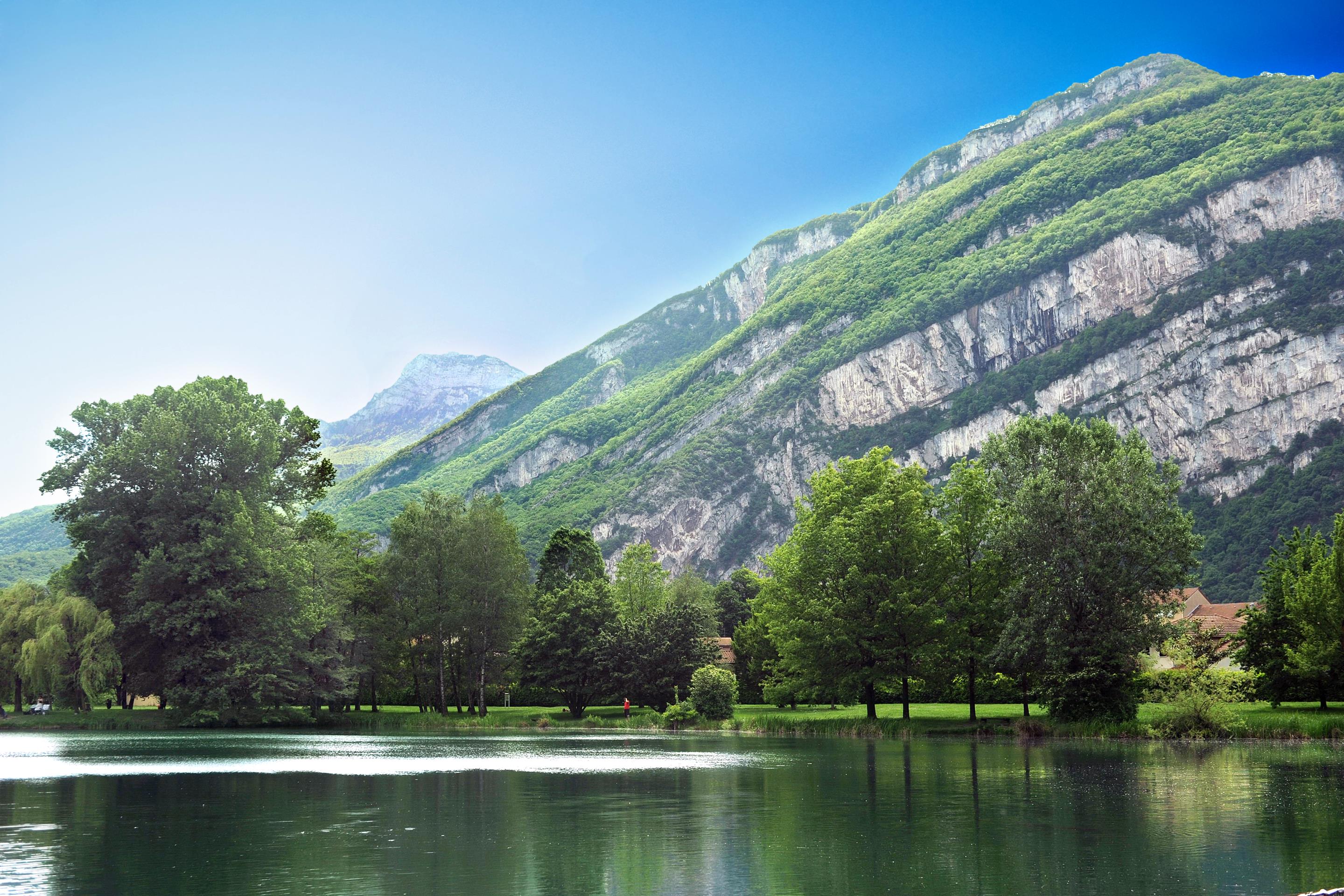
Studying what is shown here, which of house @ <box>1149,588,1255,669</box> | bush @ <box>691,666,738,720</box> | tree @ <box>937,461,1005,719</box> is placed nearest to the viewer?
tree @ <box>937,461,1005,719</box>

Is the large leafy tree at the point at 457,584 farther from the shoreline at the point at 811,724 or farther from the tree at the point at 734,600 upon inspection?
the tree at the point at 734,600

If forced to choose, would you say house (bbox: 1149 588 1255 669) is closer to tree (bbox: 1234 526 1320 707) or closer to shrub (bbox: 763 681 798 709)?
shrub (bbox: 763 681 798 709)

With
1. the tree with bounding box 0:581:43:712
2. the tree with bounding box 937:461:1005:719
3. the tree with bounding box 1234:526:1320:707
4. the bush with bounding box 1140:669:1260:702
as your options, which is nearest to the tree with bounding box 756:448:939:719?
the tree with bounding box 937:461:1005:719

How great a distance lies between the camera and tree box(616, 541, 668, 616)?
99562 millimetres

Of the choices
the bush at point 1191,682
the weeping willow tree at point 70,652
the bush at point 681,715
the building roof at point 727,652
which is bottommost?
the bush at point 681,715

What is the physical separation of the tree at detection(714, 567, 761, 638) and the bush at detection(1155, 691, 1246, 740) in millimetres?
64921

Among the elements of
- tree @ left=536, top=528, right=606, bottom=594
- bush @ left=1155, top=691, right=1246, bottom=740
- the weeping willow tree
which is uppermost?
tree @ left=536, top=528, right=606, bottom=594

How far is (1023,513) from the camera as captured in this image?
47.9m

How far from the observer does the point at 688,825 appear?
19219 mm

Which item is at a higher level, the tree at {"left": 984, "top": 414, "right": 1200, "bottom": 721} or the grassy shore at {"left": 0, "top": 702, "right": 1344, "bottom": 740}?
the tree at {"left": 984, "top": 414, "right": 1200, "bottom": 721}

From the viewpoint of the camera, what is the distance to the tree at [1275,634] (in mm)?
50906

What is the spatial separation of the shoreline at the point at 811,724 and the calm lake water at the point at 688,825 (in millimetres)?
6236

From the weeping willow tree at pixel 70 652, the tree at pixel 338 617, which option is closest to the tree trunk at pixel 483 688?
the tree at pixel 338 617

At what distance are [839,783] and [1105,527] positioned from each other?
991 inches
